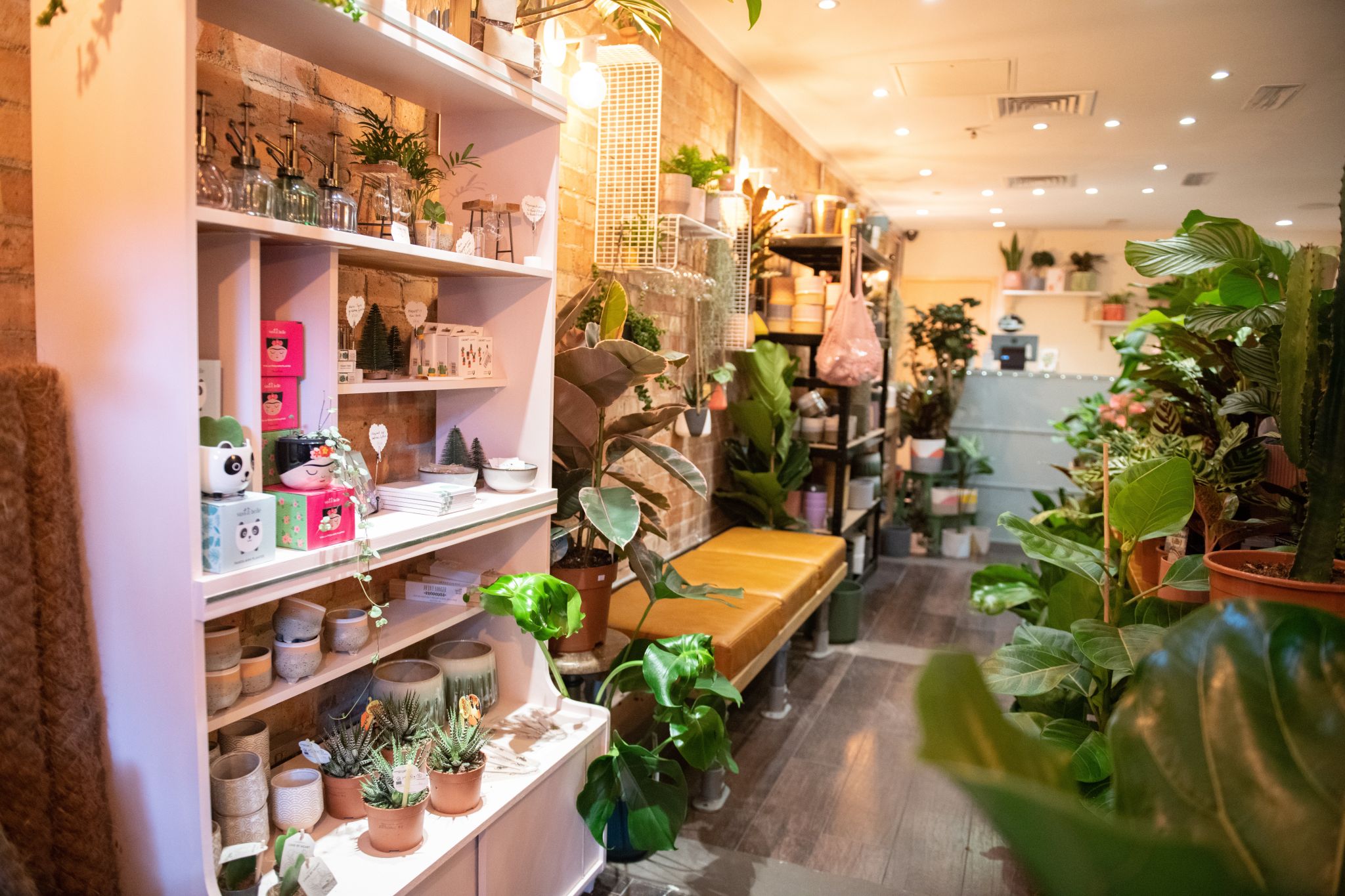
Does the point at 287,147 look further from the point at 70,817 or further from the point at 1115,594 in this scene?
the point at 1115,594

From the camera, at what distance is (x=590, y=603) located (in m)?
2.60

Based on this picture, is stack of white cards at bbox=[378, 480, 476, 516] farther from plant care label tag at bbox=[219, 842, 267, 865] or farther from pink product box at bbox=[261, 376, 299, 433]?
plant care label tag at bbox=[219, 842, 267, 865]

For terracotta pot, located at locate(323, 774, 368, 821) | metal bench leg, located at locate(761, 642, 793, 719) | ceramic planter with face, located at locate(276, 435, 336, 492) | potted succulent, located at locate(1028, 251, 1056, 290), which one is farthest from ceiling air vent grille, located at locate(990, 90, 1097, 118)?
terracotta pot, located at locate(323, 774, 368, 821)

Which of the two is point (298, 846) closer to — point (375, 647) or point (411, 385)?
point (375, 647)

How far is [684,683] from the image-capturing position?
7.25ft

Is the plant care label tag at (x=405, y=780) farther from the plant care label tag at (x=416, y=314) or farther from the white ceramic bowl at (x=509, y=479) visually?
the plant care label tag at (x=416, y=314)

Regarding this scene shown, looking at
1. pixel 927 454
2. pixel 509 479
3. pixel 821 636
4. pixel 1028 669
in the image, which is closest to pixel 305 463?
pixel 509 479

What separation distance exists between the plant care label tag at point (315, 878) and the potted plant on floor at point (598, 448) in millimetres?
969

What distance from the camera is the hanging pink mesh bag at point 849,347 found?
4.70 meters

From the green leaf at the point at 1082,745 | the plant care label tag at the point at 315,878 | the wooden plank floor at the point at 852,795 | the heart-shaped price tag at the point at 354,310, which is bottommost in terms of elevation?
the wooden plank floor at the point at 852,795

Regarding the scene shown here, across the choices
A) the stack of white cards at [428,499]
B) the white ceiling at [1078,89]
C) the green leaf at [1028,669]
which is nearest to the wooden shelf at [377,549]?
the stack of white cards at [428,499]

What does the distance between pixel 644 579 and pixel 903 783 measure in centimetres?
139

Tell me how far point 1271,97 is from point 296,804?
5110mm

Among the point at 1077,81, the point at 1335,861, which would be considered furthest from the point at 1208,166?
the point at 1335,861
